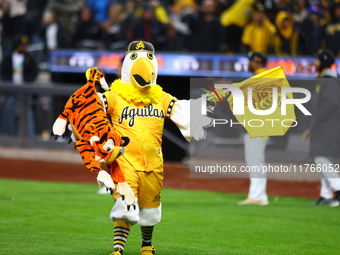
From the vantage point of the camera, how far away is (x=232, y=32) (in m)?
16.3

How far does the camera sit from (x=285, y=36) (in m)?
15.3

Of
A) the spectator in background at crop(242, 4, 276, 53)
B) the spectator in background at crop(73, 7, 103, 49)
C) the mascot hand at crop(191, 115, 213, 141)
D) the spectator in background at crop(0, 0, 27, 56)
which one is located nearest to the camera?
the mascot hand at crop(191, 115, 213, 141)

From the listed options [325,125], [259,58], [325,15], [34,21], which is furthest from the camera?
[34,21]

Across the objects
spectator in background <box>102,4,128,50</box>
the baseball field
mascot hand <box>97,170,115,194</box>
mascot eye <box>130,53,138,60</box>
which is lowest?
the baseball field

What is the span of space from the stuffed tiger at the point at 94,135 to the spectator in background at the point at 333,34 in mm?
8832

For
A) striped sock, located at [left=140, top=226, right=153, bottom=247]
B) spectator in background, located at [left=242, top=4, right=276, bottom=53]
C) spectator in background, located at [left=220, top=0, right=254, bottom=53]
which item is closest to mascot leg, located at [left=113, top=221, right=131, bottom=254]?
striped sock, located at [left=140, top=226, right=153, bottom=247]

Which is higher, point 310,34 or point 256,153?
point 310,34

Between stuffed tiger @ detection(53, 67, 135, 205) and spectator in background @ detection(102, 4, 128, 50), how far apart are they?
1033 cm

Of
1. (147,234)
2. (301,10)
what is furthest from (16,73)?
(147,234)

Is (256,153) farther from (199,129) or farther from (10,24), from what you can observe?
(10,24)

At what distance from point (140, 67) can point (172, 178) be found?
8075 millimetres

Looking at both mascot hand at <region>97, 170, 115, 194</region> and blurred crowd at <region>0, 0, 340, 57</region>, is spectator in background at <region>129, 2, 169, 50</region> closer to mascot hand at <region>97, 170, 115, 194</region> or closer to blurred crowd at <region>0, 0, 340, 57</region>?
blurred crowd at <region>0, 0, 340, 57</region>

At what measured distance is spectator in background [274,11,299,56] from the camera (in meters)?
15.2

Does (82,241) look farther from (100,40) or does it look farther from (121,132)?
(100,40)
